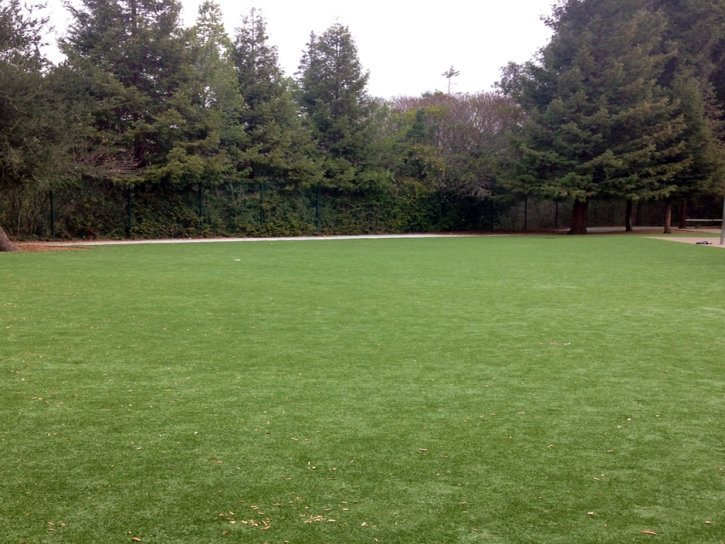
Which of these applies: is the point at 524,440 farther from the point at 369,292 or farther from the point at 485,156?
the point at 485,156

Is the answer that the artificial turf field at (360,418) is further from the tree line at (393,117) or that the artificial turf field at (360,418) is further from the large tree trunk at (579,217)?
the large tree trunk at (579,217)

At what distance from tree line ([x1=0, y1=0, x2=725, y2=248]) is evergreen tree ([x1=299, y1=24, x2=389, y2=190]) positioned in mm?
69

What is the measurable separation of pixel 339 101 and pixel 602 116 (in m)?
12.1

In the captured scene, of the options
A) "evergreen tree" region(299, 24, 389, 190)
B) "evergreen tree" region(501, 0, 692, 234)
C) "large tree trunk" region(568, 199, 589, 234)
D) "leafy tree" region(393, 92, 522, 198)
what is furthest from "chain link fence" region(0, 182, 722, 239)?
"evergreen tree" region(501, 0, 692, 234)

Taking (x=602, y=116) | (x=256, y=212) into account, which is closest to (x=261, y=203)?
(x=256, y=212)

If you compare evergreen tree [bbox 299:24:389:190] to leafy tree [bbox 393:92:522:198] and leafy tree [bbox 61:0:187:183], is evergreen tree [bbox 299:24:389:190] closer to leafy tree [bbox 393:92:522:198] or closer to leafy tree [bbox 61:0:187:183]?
leafy tree [bbox 393:92:522:198]

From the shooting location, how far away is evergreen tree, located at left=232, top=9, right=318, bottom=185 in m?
28.4

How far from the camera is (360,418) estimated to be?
457 cm

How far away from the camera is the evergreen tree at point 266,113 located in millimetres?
28359

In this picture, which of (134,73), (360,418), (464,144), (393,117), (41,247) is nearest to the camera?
(360,418)

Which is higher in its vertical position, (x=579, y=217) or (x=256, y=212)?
(x=579, y=217)

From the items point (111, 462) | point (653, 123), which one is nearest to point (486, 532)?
point (111, 462)

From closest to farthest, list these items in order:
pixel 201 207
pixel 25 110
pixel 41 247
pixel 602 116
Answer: pixel 25 110
pixel 41 247
pixel 201 207
pixel 602 116

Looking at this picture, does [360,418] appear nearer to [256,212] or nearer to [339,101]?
[256,212]
